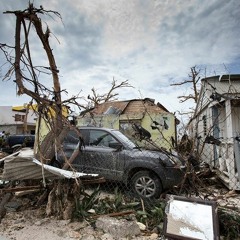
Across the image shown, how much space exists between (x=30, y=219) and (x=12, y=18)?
376 centimetres

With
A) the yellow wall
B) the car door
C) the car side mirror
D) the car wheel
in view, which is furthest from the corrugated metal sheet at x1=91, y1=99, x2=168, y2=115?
the car wheel

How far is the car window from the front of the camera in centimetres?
715

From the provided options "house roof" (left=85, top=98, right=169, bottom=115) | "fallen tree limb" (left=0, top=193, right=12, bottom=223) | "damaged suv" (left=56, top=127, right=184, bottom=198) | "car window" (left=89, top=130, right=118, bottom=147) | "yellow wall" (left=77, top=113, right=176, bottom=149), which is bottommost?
"fallen tree limb" (left=0, top=193, right=12, bottom=223)

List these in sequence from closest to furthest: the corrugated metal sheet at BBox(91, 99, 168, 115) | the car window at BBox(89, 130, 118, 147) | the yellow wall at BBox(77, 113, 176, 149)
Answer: the car window at BBox(89, 130, 118, 147), the yellow wall at BBox(77, 113, 176, 149), the corrugated metal sheet at BBox(91, 99, 168, 115)

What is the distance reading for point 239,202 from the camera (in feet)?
18.7

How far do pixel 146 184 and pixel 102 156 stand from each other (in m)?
1.52

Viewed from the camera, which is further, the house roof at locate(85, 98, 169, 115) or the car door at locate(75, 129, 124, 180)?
the house roof at locate(85, 98, 169, 115)

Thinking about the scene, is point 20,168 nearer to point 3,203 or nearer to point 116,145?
point 3,203

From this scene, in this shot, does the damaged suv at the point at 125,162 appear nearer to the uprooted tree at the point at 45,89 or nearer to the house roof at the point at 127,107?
the uprooted tree at the point at 45,89

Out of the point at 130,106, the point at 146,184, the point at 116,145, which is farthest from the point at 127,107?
the point at 146,184

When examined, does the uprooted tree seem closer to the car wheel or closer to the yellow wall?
the car wheel

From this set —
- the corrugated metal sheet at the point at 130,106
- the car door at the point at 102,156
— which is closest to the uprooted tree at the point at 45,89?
the car door at the point at 102,156

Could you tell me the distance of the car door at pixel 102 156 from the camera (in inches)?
265

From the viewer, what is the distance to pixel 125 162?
661 cm
